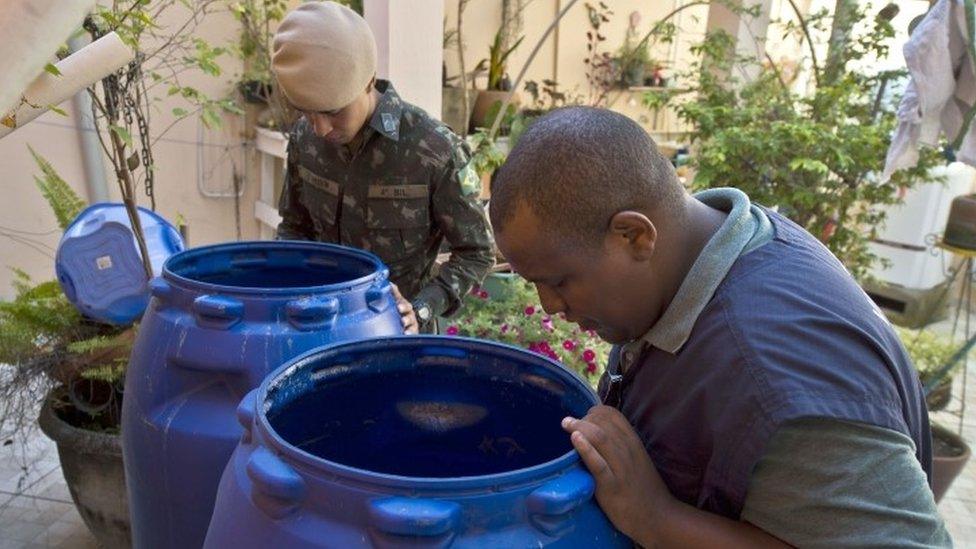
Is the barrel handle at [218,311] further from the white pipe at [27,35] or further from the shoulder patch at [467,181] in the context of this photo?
the shoulder patch at [467,181]

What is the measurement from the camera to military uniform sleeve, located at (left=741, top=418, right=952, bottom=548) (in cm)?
80

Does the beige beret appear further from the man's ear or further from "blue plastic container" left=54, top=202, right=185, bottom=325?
the man's ear

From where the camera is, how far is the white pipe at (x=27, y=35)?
22.7 inches

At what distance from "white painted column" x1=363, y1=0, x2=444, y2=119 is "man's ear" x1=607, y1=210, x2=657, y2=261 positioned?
271cm

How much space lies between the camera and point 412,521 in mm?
758

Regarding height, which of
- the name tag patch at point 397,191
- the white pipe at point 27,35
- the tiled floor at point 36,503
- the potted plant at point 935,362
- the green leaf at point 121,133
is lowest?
the tiled floor at point 36,503

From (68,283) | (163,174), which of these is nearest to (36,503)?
(68,283)

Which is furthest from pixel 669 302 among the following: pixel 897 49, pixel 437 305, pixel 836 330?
pixel 897 49

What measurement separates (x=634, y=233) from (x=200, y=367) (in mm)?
837

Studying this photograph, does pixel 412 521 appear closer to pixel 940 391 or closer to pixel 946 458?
pixel 946 458

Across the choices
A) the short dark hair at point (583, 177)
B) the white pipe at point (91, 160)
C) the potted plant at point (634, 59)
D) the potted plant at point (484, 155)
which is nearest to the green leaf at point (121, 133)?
the short dark hair at point (583, 177)

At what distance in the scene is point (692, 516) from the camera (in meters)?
0.89

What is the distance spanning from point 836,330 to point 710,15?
16.1 ft

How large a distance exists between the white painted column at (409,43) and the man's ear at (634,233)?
8.88ft
